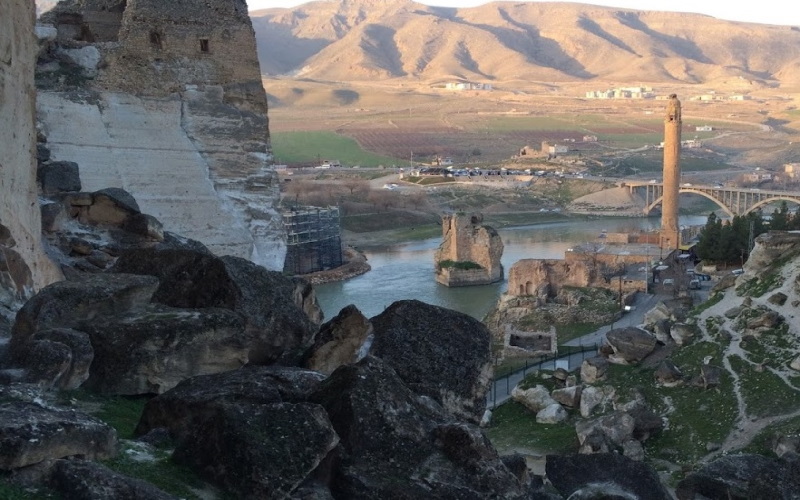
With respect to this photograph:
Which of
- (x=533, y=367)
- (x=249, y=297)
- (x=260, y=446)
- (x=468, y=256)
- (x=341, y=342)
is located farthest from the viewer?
(x=468, y=256)

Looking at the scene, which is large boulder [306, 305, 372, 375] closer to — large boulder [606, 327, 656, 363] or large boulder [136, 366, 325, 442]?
large boulder [136, 366, 325, 442]

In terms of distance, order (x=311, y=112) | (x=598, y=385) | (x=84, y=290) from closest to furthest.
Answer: (x=84, y=290), (x=598, y=385), (x=311, y=112)

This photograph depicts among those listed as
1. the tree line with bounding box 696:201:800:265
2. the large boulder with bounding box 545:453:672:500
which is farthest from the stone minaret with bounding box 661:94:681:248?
the large boulder with bounding box 545:453:672:500

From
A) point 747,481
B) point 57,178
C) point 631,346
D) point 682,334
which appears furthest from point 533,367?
point 747,481

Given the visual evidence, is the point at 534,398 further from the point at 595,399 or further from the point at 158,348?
the point at 158,348

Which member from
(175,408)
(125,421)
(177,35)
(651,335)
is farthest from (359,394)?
(651,335)

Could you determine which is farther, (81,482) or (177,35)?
→ (177,35)

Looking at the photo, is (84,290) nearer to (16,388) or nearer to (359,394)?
(16,388)

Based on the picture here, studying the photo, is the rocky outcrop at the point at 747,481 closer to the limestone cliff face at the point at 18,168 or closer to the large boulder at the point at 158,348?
the large boulder at the point at 158,348
